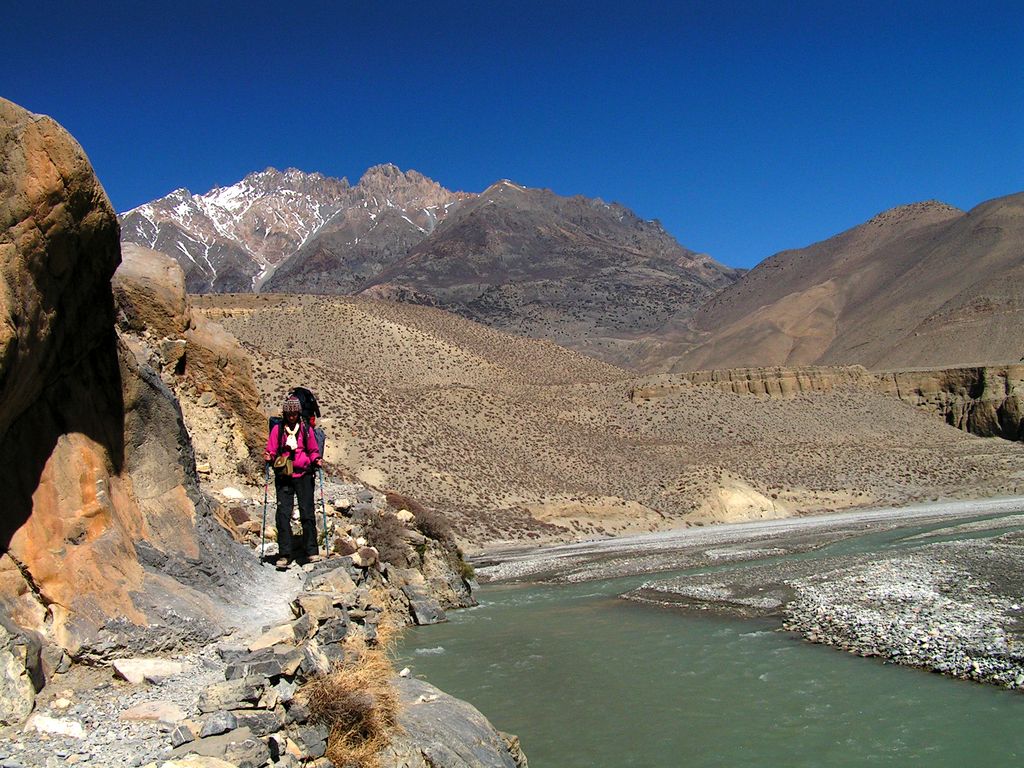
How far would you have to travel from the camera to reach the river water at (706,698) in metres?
10.9

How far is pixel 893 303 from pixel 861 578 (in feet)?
422

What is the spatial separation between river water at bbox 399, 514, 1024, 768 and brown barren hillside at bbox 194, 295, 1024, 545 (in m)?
26.2

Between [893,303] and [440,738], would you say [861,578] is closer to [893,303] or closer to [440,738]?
[440,738]

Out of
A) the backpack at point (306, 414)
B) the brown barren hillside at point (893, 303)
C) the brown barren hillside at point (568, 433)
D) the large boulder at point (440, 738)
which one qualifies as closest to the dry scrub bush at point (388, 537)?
the backpack at point (306, 414)

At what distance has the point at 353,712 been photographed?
7.18m

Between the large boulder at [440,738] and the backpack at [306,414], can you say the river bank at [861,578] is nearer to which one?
the large boulder at [440,738]

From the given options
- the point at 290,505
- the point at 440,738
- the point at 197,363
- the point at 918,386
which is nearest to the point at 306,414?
the point at 290,505

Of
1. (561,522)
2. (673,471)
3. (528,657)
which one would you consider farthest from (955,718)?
(673,471)

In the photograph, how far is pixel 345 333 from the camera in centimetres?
8100

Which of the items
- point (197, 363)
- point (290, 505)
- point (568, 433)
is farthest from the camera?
point (568, 433)

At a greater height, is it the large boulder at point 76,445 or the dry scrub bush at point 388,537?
the large boulder at point 76,445

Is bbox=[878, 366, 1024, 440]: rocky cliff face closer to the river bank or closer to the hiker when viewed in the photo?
the river bank

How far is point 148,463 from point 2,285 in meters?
3.92

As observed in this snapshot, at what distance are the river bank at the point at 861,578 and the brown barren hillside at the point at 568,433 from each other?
8.68m
